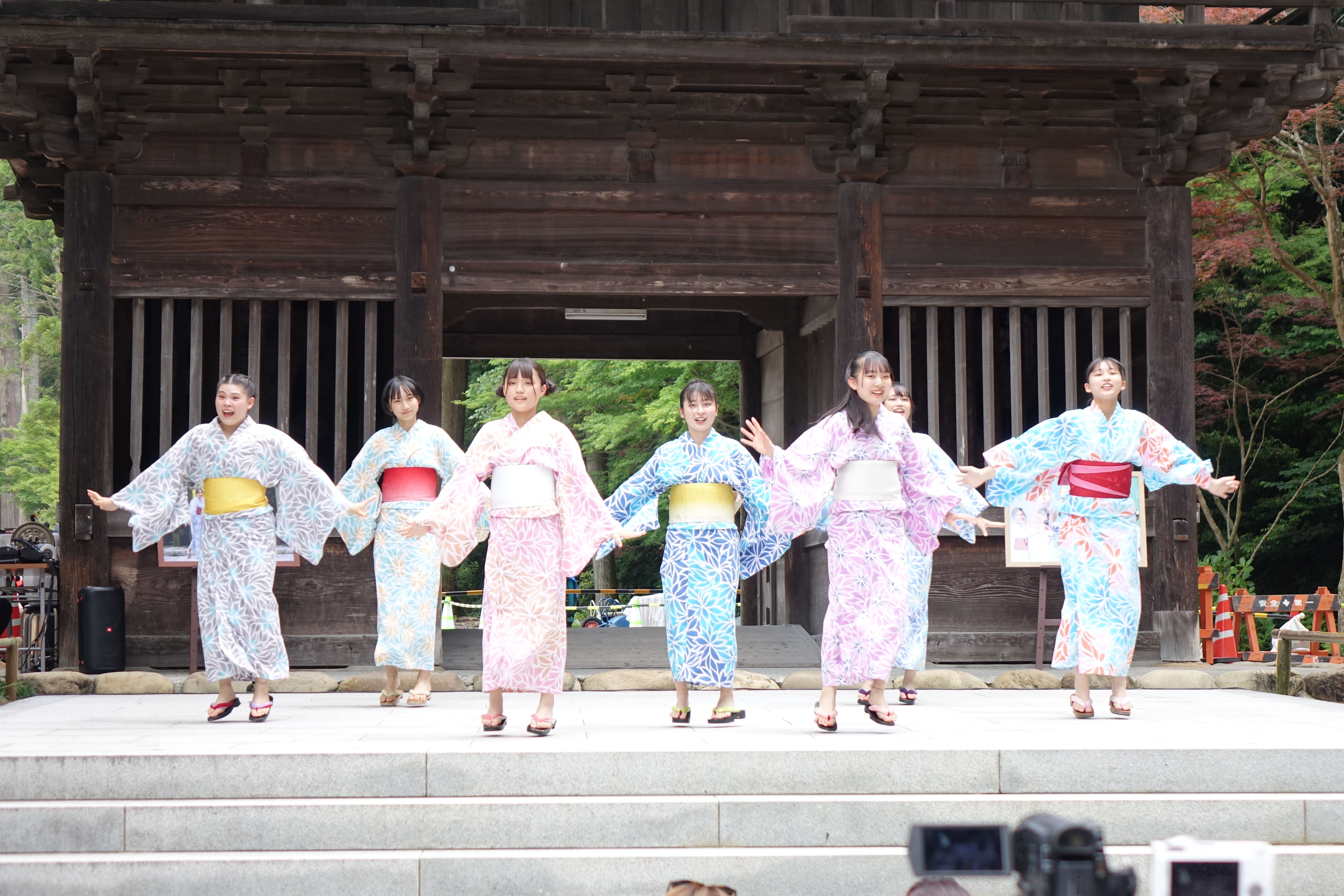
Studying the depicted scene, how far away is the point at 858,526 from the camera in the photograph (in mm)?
6215

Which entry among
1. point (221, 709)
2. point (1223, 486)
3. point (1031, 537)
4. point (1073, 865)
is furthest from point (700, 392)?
point (1073, 865)

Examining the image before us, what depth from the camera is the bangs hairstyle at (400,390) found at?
7.73 metres

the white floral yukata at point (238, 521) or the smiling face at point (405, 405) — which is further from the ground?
the smiling face at point (405, 405)

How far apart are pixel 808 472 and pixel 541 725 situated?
173cm

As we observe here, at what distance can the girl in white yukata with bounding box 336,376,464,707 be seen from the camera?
7.68m

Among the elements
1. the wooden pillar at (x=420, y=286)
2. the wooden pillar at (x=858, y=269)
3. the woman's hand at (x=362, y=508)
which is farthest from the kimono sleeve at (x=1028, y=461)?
the wooden pillar at (x=420, y=286)

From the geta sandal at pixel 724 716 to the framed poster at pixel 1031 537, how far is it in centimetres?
358

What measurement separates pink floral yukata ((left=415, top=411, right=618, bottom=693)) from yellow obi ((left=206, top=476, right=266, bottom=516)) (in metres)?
1.16

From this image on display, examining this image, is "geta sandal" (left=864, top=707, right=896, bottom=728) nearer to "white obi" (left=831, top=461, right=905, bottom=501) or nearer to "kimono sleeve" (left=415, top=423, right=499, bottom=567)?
"white obi" (left=831, top=461, right=905, bottom=501)

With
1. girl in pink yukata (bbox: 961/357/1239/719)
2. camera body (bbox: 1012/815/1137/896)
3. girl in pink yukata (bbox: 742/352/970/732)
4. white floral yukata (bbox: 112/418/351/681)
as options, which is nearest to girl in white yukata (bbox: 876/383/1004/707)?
girl in pink yukata (bbox: 961/357/1239/719)

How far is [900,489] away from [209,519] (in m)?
3.59

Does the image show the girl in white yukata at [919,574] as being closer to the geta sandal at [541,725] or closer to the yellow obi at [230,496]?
the geta sandal at [541,725]

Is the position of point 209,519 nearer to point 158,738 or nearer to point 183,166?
point 158,738

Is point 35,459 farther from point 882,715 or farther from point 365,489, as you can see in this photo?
point 882,715
